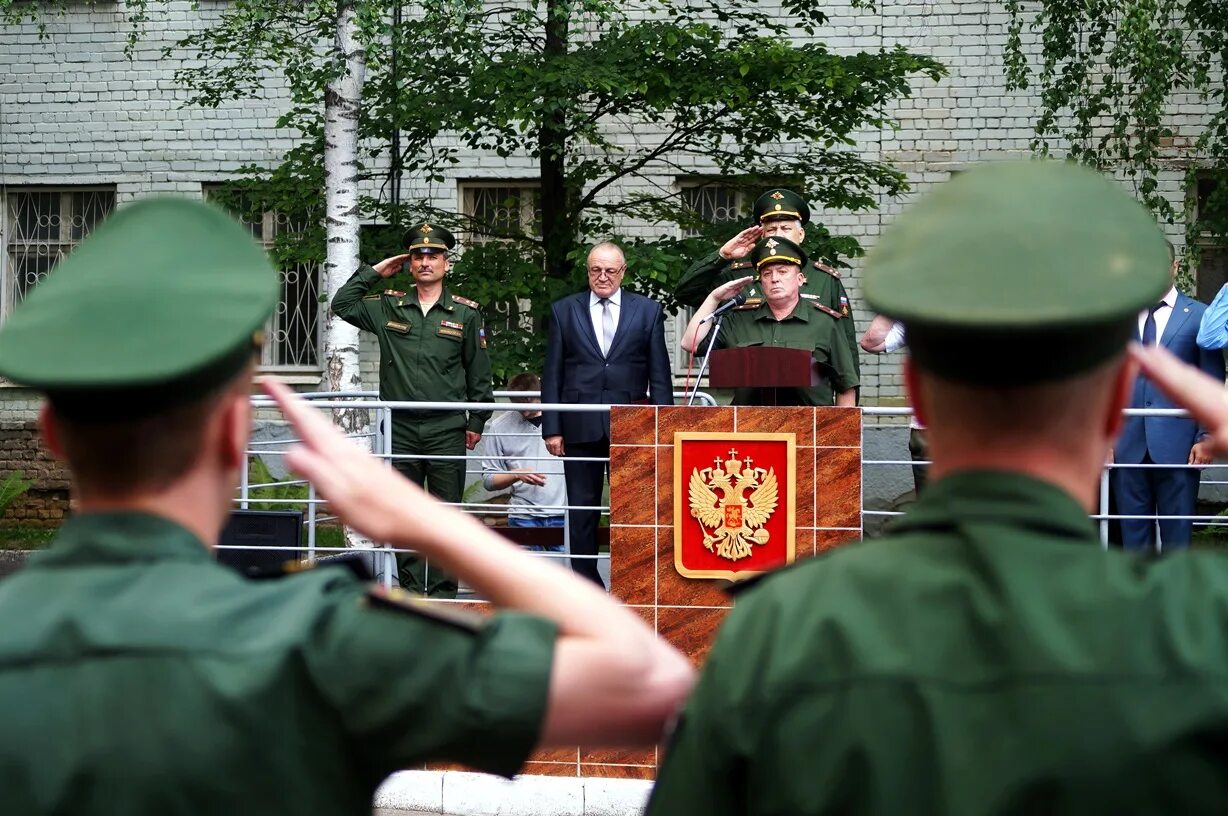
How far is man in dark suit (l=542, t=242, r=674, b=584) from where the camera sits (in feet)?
28.3

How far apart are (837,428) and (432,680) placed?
17.3ft

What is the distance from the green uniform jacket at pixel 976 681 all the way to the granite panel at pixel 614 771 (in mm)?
5427

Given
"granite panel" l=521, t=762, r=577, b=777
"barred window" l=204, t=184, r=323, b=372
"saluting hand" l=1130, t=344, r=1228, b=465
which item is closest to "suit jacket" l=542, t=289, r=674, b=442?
"granite panel" l=521, t=762, r=577, b=777

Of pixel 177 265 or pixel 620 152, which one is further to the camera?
pixel 620 152

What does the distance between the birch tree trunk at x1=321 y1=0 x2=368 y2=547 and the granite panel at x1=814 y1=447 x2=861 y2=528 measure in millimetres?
5746

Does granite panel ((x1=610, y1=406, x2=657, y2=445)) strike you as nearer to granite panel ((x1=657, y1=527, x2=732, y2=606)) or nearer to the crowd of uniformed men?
granite panel ((x1=657, y1=527, x2=732, y2=606))

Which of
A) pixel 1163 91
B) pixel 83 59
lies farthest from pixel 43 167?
pixel 1163 91

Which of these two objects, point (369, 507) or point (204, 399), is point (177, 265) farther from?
point (369, 507)

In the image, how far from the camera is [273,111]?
1598cm

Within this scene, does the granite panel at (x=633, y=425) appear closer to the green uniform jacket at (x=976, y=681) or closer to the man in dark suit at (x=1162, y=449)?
the man in dark suit at (x=1162, y=449)

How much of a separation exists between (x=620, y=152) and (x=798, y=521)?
850 centimetres

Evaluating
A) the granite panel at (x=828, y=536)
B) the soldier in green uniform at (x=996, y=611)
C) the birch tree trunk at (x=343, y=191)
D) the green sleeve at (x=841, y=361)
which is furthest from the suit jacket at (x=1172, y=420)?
the soldier in green uniform at (x=996, y=611)

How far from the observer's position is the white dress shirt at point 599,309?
8805 mm

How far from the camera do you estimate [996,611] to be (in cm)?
144
